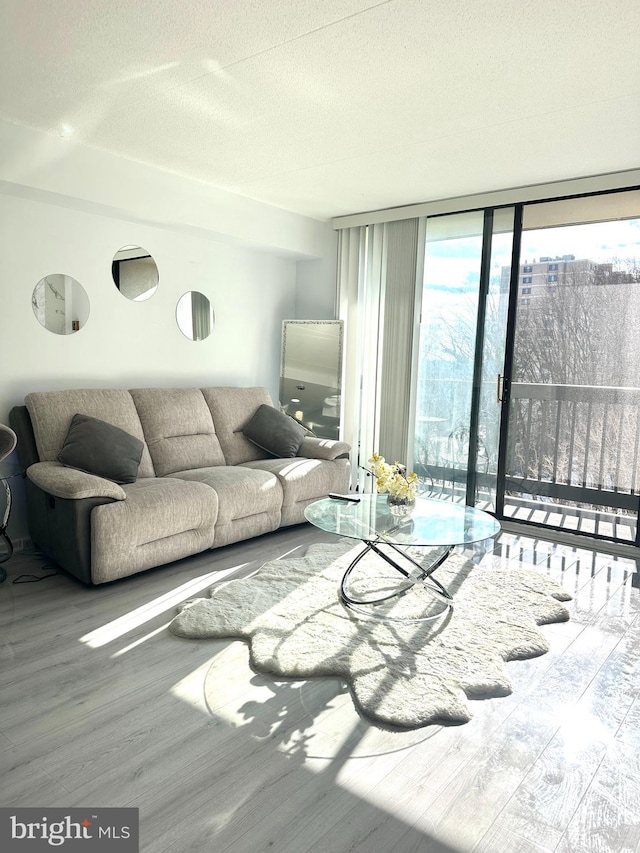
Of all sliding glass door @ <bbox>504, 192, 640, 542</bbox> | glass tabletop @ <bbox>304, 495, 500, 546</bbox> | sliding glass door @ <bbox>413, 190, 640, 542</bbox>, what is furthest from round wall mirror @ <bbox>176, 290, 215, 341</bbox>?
sliding glass door @ <bbox>504, 192, 640, 542</bbox>

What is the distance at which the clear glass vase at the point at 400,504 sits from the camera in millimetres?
3379

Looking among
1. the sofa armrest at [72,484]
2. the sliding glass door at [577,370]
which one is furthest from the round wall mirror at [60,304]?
the sliding glass door at [577,370]

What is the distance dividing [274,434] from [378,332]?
1473mm

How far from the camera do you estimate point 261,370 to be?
19.5ft

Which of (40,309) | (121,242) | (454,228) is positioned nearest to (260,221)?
(121,242)

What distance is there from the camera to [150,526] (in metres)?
3.46

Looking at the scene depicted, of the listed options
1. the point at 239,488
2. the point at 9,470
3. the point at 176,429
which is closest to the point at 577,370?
the point at 239,488

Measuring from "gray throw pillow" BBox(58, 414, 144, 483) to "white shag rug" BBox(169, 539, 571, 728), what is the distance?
1056mm

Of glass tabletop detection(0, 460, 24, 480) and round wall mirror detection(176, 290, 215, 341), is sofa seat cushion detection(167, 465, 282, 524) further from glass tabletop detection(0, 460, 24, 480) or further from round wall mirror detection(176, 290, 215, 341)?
round wall mirror detection(176, 290, 215, 341)

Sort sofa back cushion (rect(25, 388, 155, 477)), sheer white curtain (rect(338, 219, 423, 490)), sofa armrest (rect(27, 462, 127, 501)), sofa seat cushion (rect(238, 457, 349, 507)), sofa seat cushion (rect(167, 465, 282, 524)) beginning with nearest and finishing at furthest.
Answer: sofa armrest (rect(27, 462, 127, 501)) → sofa back cushion (rect(25, 388, 155, 477)) → sofa seat cushion (rect(167, 465, 282, 524)) → sofa seat cushion (rect(238, 457, 349, 507)) → sheer white curtain (rect(338, 219, 423, 490))

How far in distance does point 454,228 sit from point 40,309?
330 centimetres

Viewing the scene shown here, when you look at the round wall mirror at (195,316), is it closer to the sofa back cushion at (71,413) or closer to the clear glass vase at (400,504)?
the sofa back cushion at (71,413)

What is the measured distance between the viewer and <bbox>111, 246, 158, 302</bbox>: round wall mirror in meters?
4.58

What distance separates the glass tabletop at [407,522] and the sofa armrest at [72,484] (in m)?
1.11
